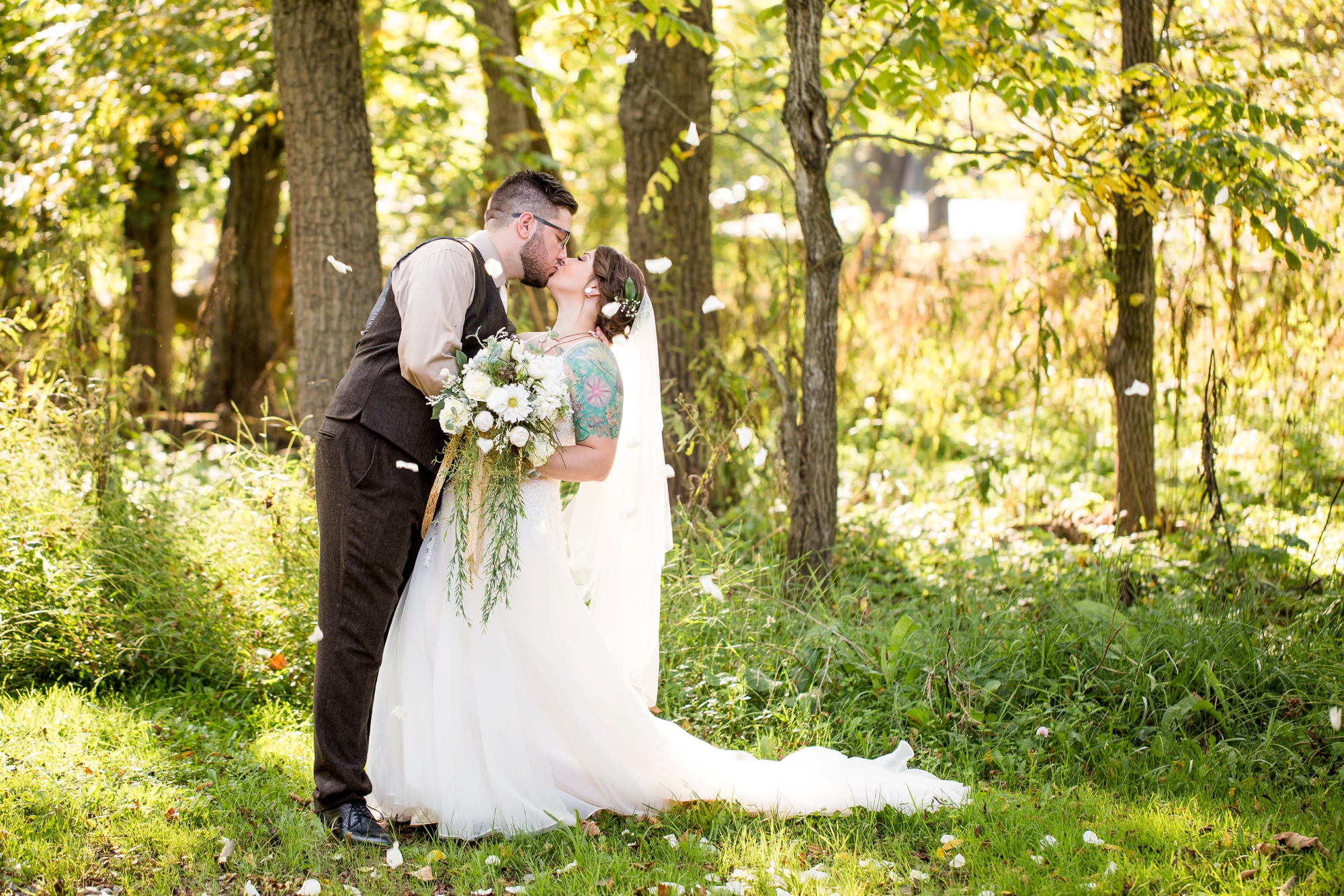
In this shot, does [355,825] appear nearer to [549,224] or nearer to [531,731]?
[531,731]

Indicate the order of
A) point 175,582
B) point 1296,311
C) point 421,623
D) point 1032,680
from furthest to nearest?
point 1296,311 < point 175,582 < point 1032,680 < point 421,623

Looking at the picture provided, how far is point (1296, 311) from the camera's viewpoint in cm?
588

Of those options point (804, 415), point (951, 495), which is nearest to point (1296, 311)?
point (951, 495)

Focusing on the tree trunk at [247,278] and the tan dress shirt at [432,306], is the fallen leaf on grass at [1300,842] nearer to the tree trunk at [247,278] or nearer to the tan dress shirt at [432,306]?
the tan dress shirt at [432,306]

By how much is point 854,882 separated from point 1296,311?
16.1 feet

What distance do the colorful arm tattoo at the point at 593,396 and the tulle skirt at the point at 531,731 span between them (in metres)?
0.28

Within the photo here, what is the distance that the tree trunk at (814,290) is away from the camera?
4543 mm

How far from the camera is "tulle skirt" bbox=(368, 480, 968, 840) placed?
10.5 feet

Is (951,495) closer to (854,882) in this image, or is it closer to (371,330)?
(854,882)

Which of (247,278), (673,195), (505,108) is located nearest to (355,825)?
(673,195)

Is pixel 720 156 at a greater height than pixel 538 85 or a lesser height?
greater

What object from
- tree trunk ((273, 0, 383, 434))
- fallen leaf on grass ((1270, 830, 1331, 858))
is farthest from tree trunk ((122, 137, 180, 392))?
fallen leaf on grass ((1270, 830, 1331, 858))

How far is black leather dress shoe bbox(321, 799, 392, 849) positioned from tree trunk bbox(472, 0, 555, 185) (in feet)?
16.7

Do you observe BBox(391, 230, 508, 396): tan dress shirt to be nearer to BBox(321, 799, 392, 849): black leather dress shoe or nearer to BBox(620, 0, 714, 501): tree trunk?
BBox(321, 799, 392, 849): black leather dress shoe
